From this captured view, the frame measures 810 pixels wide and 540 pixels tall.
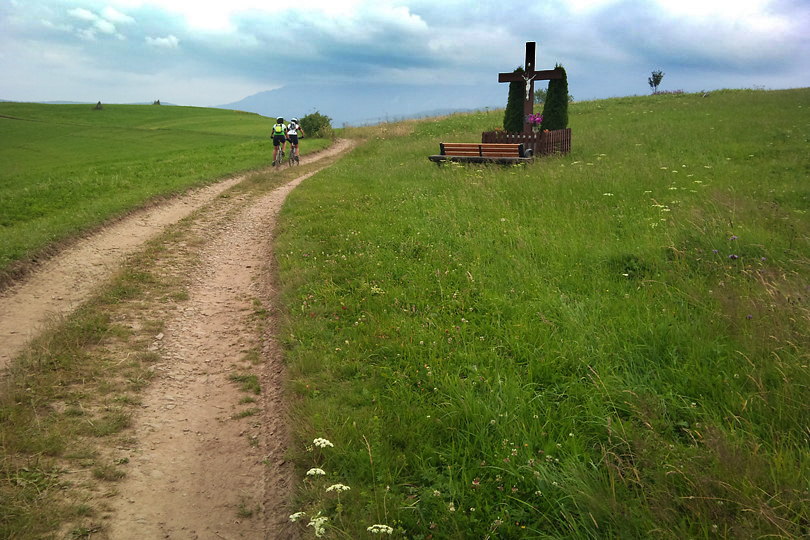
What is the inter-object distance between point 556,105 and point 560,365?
65.2 feet

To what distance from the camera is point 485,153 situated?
1614 cm

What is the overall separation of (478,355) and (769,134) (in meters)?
18.6

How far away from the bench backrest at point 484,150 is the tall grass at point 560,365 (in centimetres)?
592

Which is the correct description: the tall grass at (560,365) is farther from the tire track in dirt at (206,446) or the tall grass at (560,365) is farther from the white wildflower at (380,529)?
the tire track in dirt at (206,446)

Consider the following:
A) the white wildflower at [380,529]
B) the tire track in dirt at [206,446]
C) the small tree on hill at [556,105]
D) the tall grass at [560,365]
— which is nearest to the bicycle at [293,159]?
the small tree on hill at [556,105]

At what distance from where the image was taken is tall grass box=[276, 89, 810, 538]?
296 centimetres

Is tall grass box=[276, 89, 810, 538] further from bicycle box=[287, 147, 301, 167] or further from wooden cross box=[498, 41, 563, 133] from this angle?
bicycle box=[287, 147, 301, 167]

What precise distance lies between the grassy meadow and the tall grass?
5345 mm

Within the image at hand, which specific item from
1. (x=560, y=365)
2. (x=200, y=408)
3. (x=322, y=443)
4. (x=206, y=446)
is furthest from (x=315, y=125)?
(x=322, y=443)

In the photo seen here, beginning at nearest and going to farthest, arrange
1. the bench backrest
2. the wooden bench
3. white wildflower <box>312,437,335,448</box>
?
white wildflower <box>312,437,335,448</box>, the wooden bench, the bench backrest

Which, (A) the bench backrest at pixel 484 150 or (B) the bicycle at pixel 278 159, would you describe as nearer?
(A) the bench backrest at pixel 484 150

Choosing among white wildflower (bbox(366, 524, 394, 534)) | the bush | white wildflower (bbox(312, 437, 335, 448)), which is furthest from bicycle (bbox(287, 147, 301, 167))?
white wildflower (bbox(366, 524, 394, 534))

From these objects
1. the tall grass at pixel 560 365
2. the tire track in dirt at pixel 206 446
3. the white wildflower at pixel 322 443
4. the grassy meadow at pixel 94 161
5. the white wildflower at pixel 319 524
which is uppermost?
the grassy meadow at pixel 94 161

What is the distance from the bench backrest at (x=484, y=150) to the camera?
15604mm
